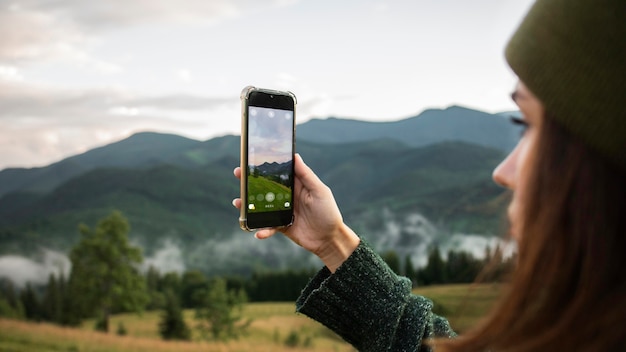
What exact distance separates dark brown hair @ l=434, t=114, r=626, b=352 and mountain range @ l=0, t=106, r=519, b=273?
85212 mm

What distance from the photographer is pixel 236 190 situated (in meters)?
98.4

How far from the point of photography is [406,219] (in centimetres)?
10581

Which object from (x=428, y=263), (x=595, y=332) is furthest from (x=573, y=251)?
(x=428, y=263)

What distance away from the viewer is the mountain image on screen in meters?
2.45

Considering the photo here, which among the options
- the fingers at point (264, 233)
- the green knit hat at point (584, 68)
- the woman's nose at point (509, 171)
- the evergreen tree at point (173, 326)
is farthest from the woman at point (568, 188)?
the evergreen tree at point (173, 326)

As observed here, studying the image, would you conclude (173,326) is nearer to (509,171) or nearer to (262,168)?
(262,168)

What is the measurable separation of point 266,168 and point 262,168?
0.02m

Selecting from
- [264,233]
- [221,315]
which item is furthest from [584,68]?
[221,315]

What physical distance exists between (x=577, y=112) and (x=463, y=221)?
97.8m

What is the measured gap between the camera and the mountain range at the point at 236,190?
93.8 meters

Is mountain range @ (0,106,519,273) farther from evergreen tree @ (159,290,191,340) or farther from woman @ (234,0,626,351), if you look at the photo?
woman @ (234,0,626,351)

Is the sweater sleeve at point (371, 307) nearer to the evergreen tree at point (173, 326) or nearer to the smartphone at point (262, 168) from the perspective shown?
the smartphone at point (262, 168)

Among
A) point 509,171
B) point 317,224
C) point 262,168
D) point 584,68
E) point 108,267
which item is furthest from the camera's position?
point 108,267

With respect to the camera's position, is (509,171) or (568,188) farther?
(509,171)
